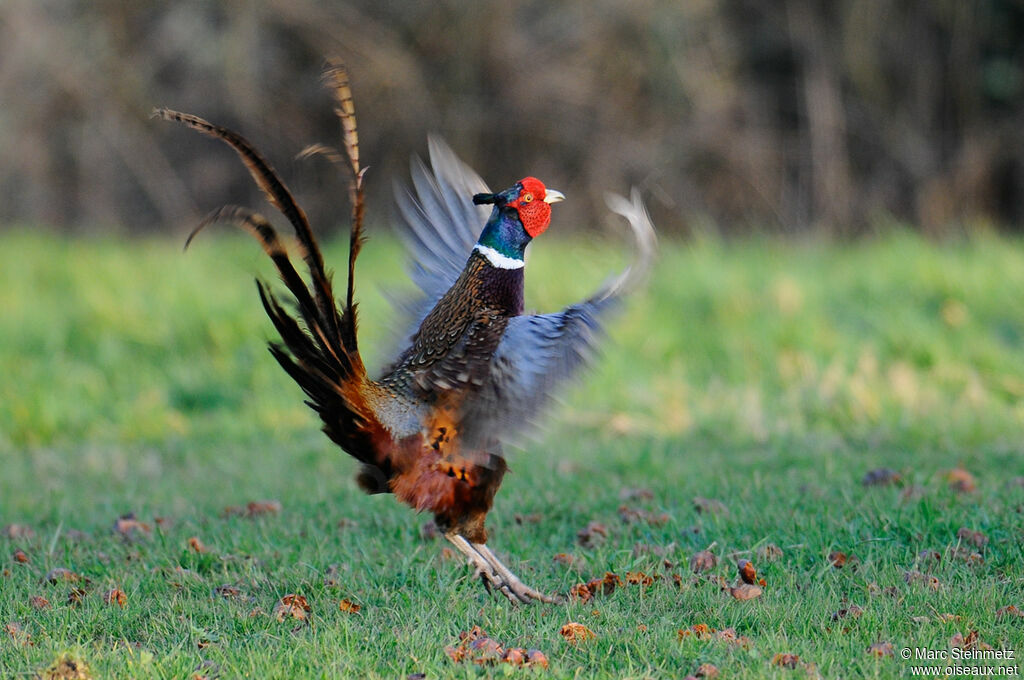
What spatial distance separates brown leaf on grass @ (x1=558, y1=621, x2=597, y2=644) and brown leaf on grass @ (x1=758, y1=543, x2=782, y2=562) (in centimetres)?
94

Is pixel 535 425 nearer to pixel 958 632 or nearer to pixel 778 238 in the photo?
pixel 958 632

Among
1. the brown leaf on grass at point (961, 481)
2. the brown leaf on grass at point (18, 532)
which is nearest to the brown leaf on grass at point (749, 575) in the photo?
the brown leaf on grass at point (961, 481)

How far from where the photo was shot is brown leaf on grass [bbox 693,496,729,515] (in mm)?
4786

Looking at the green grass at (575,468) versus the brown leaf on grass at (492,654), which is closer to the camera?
the brown leaf on grass at (492,654)

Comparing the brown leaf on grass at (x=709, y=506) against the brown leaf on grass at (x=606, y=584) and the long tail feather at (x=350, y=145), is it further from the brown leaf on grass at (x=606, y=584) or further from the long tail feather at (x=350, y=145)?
the long tail feather at (x=350, y=145)

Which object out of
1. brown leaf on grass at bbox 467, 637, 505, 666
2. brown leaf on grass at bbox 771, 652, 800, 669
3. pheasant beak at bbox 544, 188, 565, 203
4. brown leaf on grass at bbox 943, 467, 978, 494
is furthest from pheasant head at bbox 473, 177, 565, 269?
brown leaf on grass at bbox 943, 467, 978, 494

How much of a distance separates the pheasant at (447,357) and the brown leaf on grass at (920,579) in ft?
3.81

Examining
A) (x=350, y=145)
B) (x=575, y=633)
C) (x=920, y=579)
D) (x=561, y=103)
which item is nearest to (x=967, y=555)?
(x=920, y=579)

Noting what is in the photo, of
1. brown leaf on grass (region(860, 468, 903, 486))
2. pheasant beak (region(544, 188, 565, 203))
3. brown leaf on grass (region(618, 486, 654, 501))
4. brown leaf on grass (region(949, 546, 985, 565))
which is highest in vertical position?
brown leaf on grass (region(860, 468, 903, 486))

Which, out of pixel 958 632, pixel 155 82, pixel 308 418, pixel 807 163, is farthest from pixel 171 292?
pixel 807 163

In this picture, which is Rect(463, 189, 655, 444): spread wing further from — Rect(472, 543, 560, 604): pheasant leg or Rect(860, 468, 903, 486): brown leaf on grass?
Rect(860, 468, 903, 486): brown leaf on grass

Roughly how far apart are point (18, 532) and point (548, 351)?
2.52 metres

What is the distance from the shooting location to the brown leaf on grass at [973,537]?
165 inches

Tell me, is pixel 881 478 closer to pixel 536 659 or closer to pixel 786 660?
pixel 786 660
